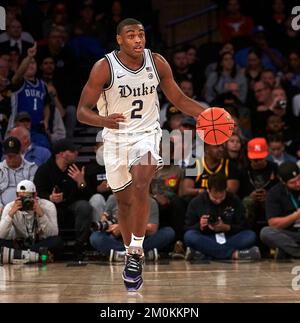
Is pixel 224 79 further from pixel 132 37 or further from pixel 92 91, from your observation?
pixel 92 91

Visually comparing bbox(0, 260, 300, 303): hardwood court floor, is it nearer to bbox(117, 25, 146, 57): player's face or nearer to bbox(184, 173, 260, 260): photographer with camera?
bbox(184, 173, 260, 260): photographer with camera

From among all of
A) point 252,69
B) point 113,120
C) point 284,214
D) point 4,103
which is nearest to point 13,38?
point 4,103

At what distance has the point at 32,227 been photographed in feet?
33.3

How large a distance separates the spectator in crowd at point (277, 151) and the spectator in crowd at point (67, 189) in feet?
8.78

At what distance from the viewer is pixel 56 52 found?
13.3 m

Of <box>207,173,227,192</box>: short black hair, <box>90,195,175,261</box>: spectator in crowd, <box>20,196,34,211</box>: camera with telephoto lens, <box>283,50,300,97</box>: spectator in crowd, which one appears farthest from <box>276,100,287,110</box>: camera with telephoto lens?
<box>20,196,34,211</box>: camera with telephoto lens

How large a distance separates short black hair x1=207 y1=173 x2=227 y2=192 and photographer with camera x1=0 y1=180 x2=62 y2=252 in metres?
1.96

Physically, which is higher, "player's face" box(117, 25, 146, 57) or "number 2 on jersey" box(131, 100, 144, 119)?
"player's face" box(117, 25, 146, 57)

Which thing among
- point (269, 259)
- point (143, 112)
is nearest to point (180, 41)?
point (269, 259)

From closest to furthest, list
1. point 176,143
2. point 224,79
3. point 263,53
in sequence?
point 176,143, point 224,79, point 263,53

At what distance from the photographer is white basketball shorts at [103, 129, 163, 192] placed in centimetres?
712

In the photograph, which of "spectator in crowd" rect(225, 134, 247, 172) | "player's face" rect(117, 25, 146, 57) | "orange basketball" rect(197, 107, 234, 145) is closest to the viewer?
"player's face" rect(117, 25, 146, 57)

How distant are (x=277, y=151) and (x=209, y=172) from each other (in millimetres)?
1207
